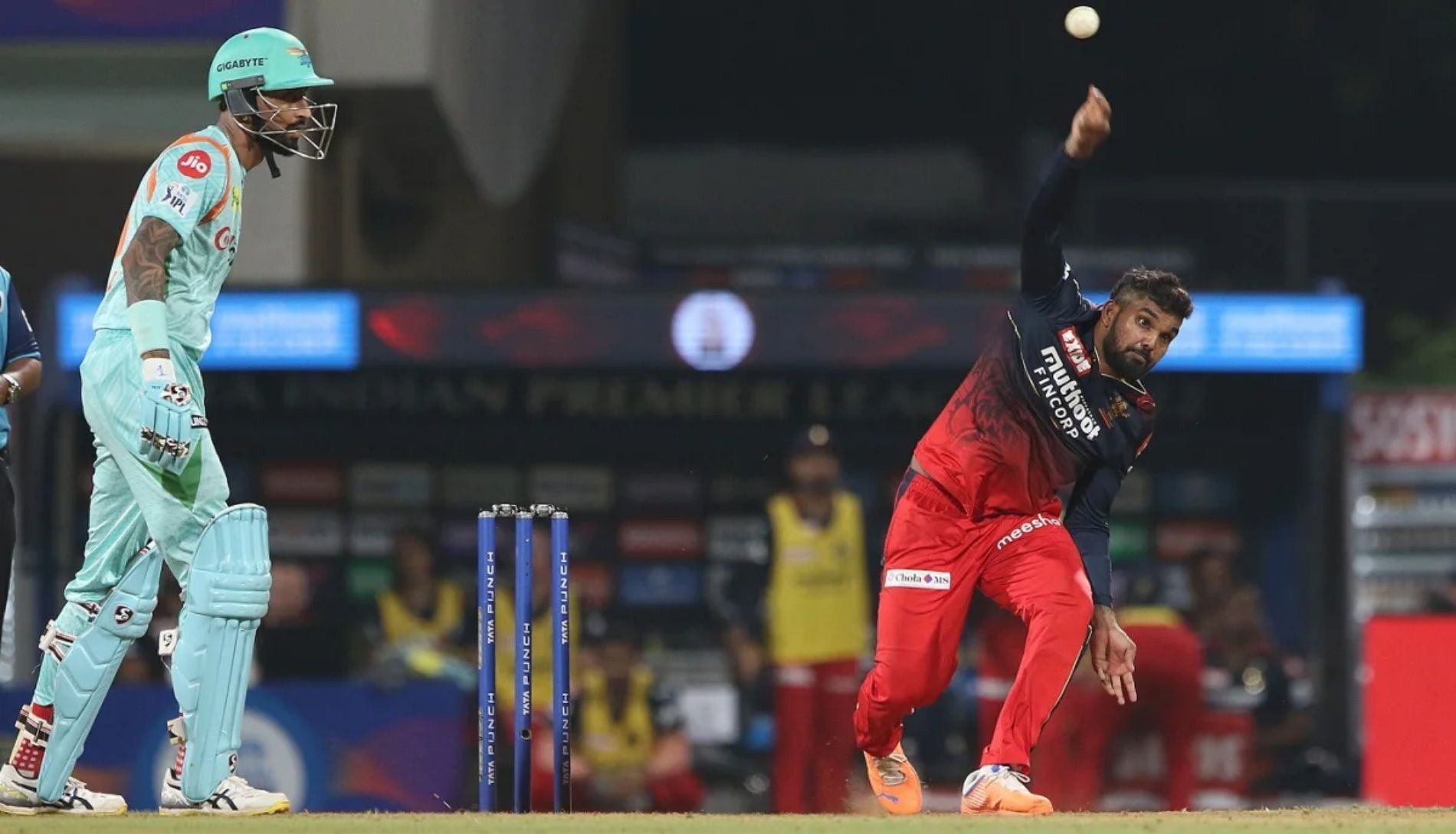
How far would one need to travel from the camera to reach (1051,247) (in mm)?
7562

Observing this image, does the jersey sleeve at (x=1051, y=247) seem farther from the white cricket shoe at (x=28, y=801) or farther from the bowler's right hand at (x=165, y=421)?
the white cricket shoe at (x=28, y=801)

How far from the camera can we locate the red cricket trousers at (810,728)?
42.7ft

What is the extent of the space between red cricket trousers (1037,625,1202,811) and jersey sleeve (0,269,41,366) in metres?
6.20


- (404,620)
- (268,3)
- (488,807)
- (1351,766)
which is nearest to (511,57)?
(268,3)

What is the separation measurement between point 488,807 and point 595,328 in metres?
6.71

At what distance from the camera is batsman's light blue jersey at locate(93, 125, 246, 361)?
7.01 meters

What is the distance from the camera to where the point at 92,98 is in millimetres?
15227

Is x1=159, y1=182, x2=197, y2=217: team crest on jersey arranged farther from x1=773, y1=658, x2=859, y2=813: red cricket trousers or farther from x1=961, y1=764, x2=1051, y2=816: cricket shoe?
x1=773, y1=658, x2=859, y2=813: red cricket trousers

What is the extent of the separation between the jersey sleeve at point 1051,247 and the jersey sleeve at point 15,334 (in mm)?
3008

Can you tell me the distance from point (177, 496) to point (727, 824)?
1.74m

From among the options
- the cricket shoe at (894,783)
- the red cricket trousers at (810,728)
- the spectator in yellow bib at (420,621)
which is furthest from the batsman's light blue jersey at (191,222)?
the red cricket trousers at (810,728)

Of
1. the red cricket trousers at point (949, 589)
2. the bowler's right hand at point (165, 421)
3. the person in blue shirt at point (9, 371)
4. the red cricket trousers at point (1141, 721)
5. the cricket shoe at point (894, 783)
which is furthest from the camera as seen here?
the red cricket trousers at point (1141, 721)

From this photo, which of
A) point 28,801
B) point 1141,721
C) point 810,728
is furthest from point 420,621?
point 28,801

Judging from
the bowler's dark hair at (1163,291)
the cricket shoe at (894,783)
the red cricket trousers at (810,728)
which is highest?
the bowler's dark hair at (1163,291)
